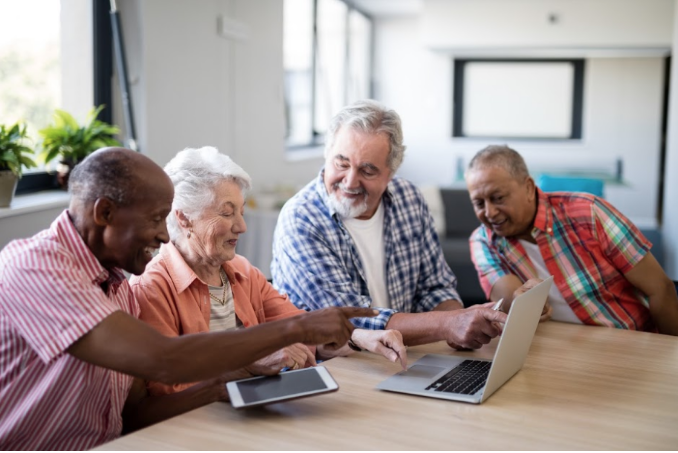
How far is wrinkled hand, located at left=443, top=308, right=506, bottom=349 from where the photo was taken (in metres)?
1.80

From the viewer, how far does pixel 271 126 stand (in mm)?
5645

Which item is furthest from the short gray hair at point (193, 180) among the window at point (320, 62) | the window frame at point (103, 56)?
the window at point (320, 62)

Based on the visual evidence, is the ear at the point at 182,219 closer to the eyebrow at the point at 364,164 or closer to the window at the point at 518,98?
the eyebrow at the point at 364,164

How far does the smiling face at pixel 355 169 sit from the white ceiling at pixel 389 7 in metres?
5.58

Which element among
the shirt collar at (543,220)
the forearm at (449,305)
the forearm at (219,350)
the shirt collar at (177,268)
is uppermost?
the shirt collar at (543,220)

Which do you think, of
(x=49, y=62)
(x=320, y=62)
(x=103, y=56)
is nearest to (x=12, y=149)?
(x=49, y=62)

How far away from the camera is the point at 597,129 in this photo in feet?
25.4

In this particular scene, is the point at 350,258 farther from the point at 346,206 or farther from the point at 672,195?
the point at 672,195

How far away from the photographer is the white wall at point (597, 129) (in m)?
7.61

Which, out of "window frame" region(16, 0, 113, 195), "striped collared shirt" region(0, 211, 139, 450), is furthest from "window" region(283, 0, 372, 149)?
"striped collared shirt" region(0, 211, 139, 450)

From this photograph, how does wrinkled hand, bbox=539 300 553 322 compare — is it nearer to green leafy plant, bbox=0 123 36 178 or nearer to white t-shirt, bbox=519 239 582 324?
white t-shirt, bbox=519 239 582 324

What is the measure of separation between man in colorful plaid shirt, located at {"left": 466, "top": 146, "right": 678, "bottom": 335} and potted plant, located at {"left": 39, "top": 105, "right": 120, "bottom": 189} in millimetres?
1706

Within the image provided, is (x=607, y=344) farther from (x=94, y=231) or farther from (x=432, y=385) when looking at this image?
(x=94, y=231)

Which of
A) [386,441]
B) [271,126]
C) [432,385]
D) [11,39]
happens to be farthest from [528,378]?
[271,126]
